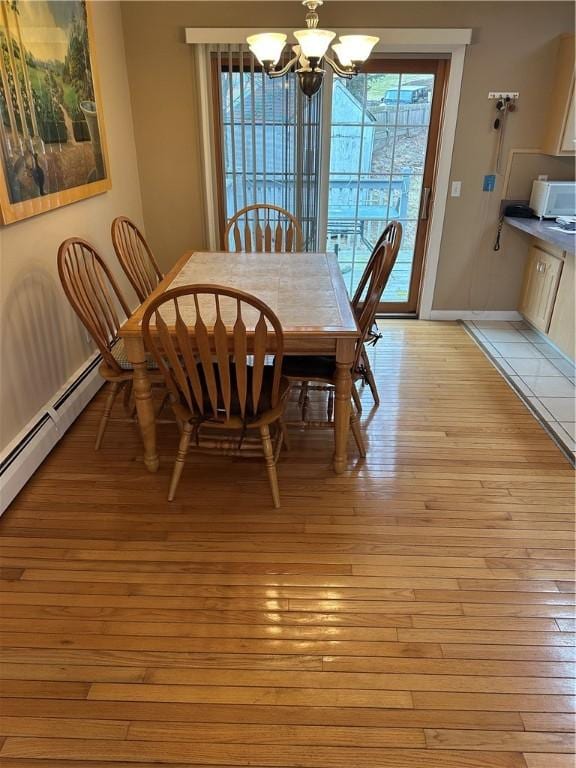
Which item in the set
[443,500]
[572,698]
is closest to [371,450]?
[443,500]

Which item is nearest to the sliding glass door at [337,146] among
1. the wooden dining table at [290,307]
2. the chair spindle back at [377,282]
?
the wooden dining table at [290,307]

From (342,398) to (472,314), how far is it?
2573 mm

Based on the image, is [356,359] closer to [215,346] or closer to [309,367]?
[309,367]

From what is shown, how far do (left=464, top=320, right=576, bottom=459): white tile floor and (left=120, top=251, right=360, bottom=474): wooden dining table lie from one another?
133cm

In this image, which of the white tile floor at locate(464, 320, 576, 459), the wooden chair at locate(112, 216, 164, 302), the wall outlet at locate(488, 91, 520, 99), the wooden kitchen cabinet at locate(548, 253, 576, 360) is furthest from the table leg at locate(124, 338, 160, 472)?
the wall outlet at locate(488, 91, 520, 99)

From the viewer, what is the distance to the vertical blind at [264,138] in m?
3.54

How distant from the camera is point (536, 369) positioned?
11.3 ft

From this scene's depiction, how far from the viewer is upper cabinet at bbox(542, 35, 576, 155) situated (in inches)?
133

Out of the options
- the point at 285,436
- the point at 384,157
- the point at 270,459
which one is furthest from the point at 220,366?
the point at 384,157

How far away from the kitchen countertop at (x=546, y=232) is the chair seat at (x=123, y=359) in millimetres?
2573

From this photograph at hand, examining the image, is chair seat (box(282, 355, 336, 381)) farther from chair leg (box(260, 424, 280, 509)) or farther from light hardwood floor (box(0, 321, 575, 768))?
light hardwood floor (box(0, 321, 575, 768))

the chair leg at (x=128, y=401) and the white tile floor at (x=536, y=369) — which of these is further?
the white tile floor at (x=536, y=369)

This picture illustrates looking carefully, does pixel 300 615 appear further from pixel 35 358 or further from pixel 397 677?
pixel 35 358

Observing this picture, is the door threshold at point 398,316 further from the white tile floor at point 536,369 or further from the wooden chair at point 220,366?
the wooden chair at point 220,366
